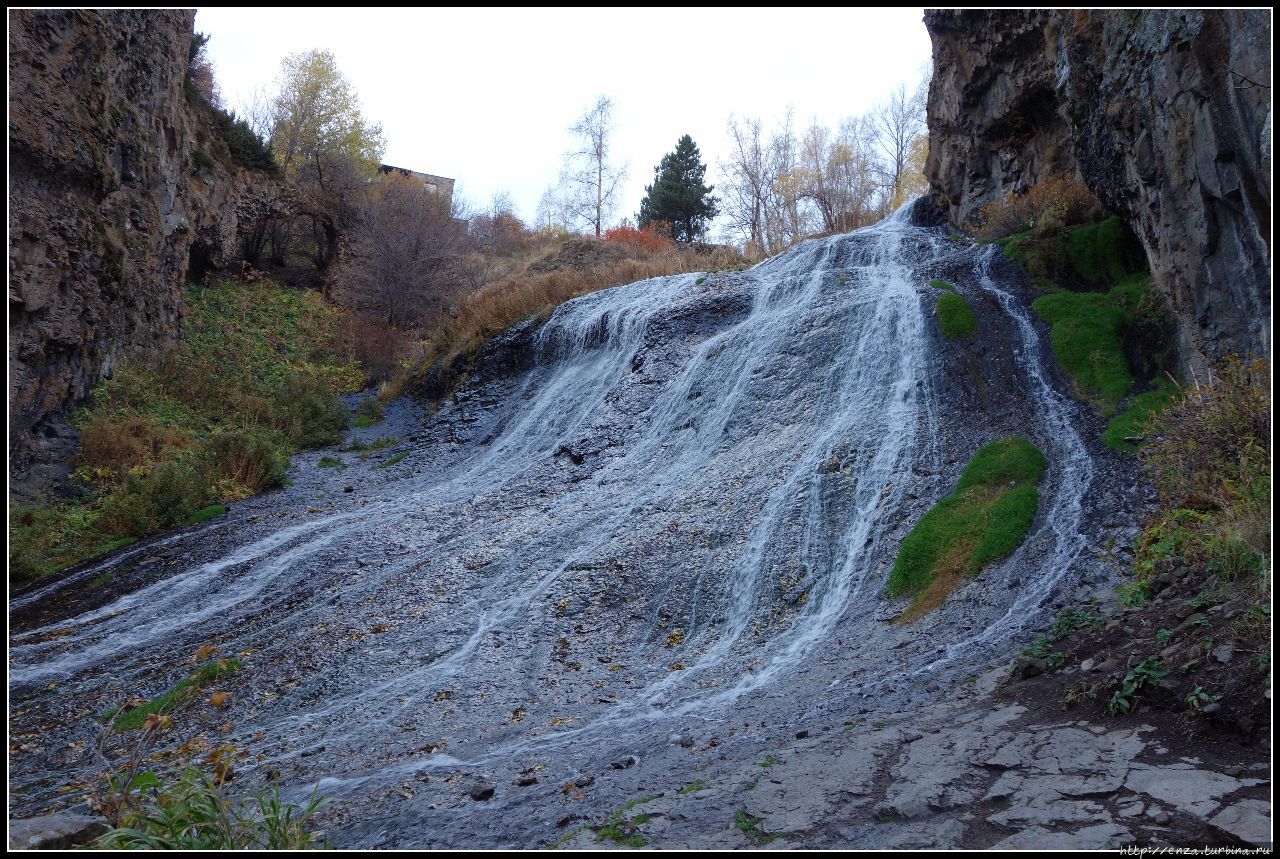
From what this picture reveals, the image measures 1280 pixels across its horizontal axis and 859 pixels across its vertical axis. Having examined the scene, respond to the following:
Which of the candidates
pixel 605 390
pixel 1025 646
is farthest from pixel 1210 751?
pixel 605 390

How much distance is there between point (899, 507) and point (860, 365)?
166 inches

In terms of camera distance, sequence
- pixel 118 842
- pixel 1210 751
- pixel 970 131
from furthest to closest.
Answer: pixel 970 131, pixel 1210 751, pixel 118 842

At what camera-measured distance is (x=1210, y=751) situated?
3844 millimetres

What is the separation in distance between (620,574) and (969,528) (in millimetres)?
4110

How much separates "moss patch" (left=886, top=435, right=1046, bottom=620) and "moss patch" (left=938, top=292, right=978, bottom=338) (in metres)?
3.78

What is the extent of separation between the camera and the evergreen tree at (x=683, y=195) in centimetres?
3967

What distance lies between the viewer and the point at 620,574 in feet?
29.9

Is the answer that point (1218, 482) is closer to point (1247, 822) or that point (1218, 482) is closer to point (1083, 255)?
point (1247, 822)

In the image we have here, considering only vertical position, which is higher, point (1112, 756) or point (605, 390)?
point (605, 390)

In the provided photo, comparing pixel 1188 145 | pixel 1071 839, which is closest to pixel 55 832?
pixel 1071 839

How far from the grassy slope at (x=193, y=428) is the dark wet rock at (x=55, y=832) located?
8759mm

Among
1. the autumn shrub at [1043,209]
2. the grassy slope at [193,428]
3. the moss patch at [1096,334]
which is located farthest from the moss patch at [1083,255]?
the grassy slope at [193,428]

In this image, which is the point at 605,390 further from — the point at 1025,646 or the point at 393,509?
the point at 1025,646

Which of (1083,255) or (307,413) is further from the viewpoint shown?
(307,413)
